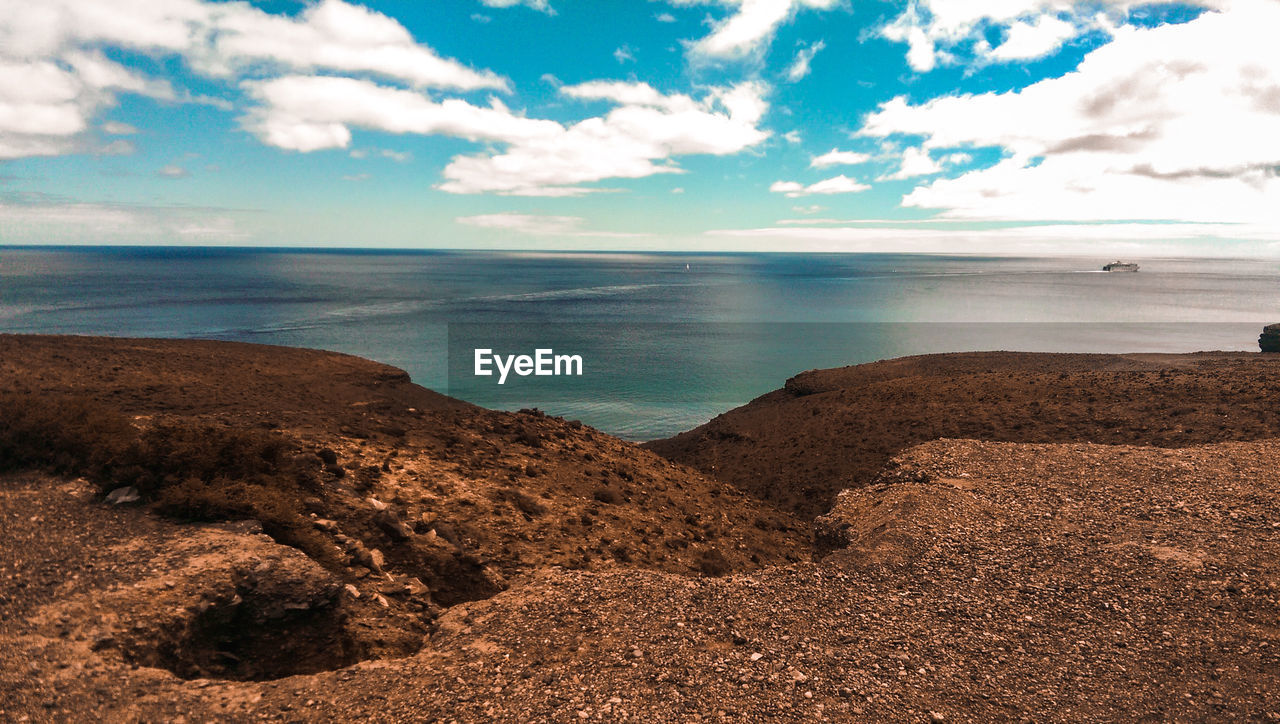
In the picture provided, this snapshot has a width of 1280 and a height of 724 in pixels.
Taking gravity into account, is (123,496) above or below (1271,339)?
below

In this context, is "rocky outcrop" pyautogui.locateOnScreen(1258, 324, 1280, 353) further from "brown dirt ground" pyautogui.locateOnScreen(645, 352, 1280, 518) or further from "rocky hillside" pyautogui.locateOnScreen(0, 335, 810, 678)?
"rocky hillside" pyautogui.locateOnScreen(0, 335, 810, 678)

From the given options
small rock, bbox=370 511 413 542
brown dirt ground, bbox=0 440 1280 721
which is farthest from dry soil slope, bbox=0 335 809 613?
brown dirt ground, bbox=0 440 1280 721

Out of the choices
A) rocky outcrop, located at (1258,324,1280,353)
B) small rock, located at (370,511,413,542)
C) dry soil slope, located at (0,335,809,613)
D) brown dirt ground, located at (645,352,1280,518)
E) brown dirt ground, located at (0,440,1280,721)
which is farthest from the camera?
rocky outcrop, located at (1258,324,1280,353)

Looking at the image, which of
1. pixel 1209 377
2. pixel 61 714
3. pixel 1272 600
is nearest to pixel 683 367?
pixel 1209 377

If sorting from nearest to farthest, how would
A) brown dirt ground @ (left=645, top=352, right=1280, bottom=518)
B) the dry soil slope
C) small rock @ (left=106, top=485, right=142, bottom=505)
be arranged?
1. small rock @ (left=106, top=485, right=142, bottom=505)
2. the dry soil slope
3. brown dirt ground @ (left=645, top=352, right=1280, bottom=518)

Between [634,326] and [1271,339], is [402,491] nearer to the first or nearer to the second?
[1271,339]

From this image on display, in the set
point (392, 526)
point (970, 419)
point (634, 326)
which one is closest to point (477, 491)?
point (392, 526)

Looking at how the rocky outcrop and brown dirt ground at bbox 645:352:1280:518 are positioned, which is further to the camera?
the rocky outcrop
